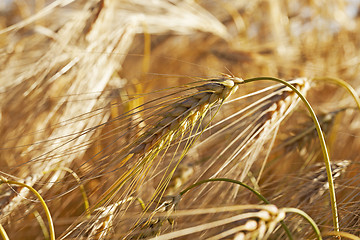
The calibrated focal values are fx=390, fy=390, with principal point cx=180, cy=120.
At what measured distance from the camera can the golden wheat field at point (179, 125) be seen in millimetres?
536

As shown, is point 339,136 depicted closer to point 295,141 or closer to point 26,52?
point 295,141

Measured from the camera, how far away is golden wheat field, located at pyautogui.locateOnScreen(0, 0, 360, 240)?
54 cm

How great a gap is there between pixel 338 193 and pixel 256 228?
35cm

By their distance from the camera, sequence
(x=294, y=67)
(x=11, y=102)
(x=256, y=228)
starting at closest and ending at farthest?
(x=256, y=228), (x=11, y=102), (x=294, y=67)

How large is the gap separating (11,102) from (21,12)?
0.74 m

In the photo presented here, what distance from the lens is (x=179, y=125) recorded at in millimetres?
522

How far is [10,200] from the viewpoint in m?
0.61

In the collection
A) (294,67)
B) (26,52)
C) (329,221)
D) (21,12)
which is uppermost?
(21,12)

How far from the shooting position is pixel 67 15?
4.14ft

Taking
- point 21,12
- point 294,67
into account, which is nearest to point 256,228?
point 294,67

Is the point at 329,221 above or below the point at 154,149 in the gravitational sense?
below

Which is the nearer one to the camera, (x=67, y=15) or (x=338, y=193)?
(x=338, y=193)

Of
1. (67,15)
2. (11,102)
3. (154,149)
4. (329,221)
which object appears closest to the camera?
(154,149)

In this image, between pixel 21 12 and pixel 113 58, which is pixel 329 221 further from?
pixel 21 12
